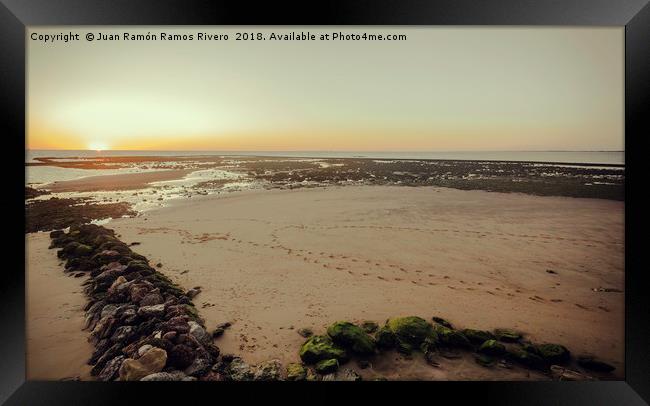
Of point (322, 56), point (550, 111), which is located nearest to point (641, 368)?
point (550, 111)

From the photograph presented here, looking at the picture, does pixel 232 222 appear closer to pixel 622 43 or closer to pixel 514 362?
pixel 514 362

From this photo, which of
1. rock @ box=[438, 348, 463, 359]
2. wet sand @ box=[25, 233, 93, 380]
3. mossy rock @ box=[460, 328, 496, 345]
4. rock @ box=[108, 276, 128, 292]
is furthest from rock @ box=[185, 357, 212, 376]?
mossy rock @ box=[460, 328, 496, 345]

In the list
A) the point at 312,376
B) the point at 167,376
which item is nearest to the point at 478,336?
the point at 312,376

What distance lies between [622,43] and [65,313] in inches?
285

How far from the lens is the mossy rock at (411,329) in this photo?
137 inches

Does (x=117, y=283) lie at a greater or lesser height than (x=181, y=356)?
greater

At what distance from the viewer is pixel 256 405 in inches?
127

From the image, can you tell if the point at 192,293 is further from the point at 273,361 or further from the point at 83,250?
the point at 83,250

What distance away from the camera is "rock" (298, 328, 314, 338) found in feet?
11.7

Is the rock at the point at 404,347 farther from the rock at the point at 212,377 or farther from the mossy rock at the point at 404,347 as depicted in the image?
the rock at the point at 212,377

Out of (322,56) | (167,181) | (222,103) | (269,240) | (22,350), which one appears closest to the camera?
(22,350)

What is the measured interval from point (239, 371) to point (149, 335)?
3.71 feet

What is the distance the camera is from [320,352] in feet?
10.8

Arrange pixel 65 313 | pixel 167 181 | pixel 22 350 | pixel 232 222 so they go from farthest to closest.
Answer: pixel 167 181 → pixel 232 222 → pixel 65 313 → pixel 22 350
